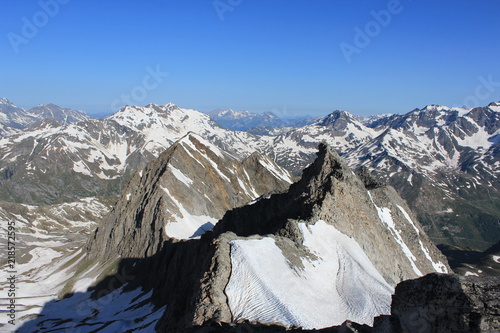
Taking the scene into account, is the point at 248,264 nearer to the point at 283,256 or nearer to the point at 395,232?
the point at 283,256

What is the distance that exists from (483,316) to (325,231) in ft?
91.5

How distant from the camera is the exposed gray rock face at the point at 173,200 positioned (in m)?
91.8

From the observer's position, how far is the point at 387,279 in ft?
135

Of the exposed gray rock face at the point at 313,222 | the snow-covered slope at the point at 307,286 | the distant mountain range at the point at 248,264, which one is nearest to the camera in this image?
Result: the distant mountain range at the point at 248,264

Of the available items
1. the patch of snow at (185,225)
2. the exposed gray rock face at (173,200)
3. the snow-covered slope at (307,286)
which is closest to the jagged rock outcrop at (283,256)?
the snow-covered slope at (307,286)

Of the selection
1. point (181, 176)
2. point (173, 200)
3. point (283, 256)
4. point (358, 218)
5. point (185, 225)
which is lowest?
point (283, 256)

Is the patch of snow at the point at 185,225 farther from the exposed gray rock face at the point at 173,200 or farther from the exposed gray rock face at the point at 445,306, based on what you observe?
the exposed gray rock face at the point at 445,306

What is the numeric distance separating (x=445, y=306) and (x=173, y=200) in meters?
91.0

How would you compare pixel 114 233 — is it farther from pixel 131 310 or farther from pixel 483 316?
pixel 483 316

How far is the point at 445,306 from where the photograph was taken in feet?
44.3

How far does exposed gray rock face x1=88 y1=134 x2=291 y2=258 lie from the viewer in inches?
3612

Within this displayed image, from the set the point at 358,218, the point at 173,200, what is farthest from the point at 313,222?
the point at 173,200

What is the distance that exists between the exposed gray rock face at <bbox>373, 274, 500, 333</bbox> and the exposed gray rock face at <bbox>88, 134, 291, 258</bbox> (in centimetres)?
7493

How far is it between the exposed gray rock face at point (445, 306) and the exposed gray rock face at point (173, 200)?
74.9 m
